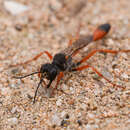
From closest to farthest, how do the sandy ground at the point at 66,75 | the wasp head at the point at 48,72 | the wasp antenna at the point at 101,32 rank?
the sandy ground at the point at 66,75 < the wasp head at the point at 48,72 < the wasp antenna at the point at 101,32

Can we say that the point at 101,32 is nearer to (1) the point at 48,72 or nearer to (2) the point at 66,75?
(2) the point at 66,75

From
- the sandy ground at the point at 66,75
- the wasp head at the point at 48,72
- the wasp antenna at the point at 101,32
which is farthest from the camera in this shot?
the wasp antenna at the point at 101,32

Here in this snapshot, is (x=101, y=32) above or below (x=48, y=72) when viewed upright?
above

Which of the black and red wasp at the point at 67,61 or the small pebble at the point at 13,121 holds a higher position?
the black and red wasp at the point at 67,61

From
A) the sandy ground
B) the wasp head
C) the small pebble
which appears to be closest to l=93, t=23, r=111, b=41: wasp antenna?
the sandy ground

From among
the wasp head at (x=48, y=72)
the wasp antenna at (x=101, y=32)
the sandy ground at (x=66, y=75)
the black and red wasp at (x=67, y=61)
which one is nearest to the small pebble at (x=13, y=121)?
the sandy ground at (x=66, y=75)

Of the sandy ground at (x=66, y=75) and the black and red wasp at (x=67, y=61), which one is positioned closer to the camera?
the sandy ground at (x=66, y=75)

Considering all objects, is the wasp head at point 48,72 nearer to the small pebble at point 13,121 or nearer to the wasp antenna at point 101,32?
the small pebble at point 13,121

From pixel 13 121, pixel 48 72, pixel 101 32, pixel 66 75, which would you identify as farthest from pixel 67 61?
pixel 13 121
